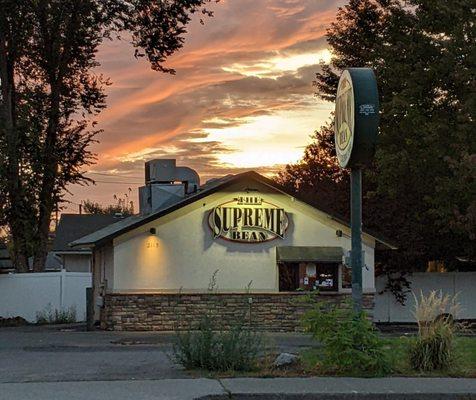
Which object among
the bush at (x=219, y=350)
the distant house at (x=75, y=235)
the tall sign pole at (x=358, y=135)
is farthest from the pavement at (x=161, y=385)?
the distant house at (x=75, y=235)

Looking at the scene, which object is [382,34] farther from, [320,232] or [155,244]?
[155,244]

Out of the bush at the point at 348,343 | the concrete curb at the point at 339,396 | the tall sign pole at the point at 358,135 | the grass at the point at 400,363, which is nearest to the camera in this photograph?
the concrete curb at the point at 339,396

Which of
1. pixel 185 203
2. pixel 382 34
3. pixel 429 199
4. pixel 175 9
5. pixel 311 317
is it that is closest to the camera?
pixel 311 317

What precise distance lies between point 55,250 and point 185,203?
98.5ft

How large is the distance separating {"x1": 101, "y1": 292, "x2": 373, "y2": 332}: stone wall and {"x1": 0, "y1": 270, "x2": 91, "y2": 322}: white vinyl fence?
6.23 meters

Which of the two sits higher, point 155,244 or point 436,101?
point 436,101

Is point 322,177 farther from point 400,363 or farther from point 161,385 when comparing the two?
point 161,385

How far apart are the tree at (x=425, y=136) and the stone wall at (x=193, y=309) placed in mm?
4743

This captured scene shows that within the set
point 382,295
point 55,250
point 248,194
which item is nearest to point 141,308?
point 248,194

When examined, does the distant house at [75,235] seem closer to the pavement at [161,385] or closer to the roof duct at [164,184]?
the roof duct at [164,184]

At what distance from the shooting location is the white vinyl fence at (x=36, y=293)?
30.0 m

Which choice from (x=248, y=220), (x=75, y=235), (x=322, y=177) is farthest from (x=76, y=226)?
(x=248, y=220)

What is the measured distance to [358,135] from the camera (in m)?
12.6

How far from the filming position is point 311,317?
11.8m
